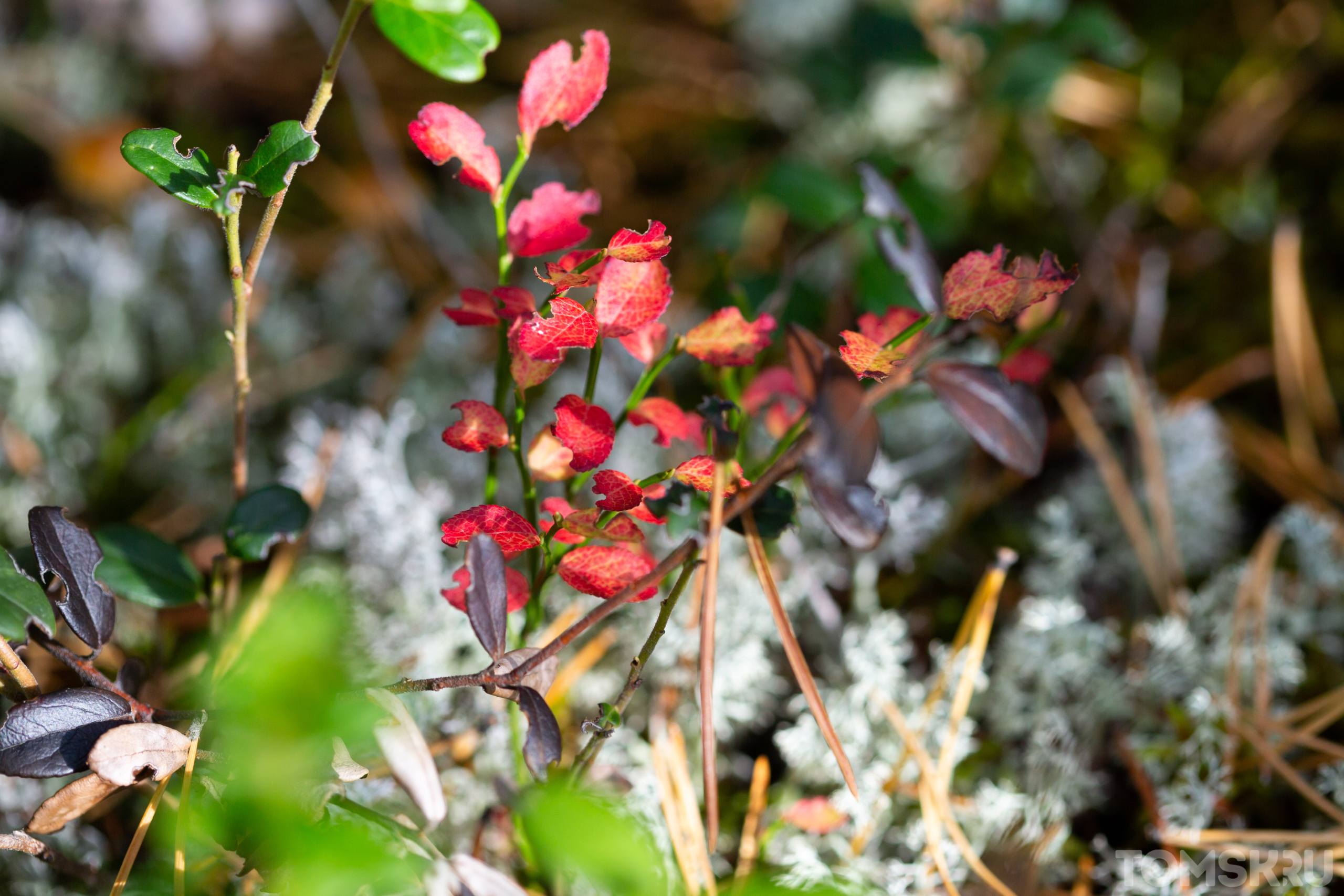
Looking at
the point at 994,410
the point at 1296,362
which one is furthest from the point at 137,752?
the point at 1296,362

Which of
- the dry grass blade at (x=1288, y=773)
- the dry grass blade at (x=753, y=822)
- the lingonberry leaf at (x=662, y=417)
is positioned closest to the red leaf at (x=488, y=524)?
the lingonberry leaf at (x=662, y=417)

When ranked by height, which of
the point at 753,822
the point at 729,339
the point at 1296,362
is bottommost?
the point at 753,822

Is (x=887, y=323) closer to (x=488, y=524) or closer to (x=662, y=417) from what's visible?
(x=662, y=417)

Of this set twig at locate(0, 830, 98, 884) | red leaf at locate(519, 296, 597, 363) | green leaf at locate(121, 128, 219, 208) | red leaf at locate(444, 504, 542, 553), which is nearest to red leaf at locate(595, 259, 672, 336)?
red leaf at locate(519, 296, 597, 363)

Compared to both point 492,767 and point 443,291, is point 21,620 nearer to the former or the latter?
point 492,767

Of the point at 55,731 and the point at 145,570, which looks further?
the point at 145,570

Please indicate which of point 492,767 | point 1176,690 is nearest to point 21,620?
point 492,767

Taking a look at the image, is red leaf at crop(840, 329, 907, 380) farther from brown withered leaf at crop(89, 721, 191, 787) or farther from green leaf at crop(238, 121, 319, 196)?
brown withered leaf at crop(89, 721, 191, 787)
